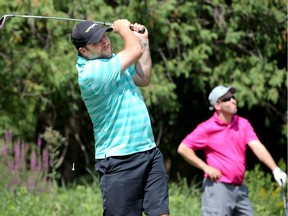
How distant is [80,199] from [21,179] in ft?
2.89

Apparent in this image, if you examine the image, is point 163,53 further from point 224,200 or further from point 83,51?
point 83,51

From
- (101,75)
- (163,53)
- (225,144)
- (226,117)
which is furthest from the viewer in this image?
(163,53)

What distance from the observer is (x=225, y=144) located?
22.5ft

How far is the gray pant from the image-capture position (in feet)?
22.2

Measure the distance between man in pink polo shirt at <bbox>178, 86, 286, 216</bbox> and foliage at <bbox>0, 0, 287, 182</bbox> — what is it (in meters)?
3.08

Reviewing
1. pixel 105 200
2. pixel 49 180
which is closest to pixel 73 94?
pixel 49 180

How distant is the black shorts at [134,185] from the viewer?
509 cm

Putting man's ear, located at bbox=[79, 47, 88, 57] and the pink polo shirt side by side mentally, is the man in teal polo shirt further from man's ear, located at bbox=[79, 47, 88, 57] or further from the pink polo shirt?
the pink polo shirt

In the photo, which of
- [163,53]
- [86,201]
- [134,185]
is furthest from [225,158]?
[163,53]

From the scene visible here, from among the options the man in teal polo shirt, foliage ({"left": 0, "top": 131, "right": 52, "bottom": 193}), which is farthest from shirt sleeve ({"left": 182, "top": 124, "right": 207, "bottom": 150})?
foliage ({"left": 0, "top": 131, "right": 52, "bottom": 193})

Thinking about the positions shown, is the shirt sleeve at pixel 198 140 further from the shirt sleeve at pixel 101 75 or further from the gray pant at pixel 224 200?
the shirt sleeve at pixel 101 75

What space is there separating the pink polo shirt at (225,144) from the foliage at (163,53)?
311 centimetres

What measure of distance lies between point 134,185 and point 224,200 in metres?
1.82

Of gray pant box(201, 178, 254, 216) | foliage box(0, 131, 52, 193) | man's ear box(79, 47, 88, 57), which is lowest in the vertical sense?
foliage box(0, 131, 52, 193)
